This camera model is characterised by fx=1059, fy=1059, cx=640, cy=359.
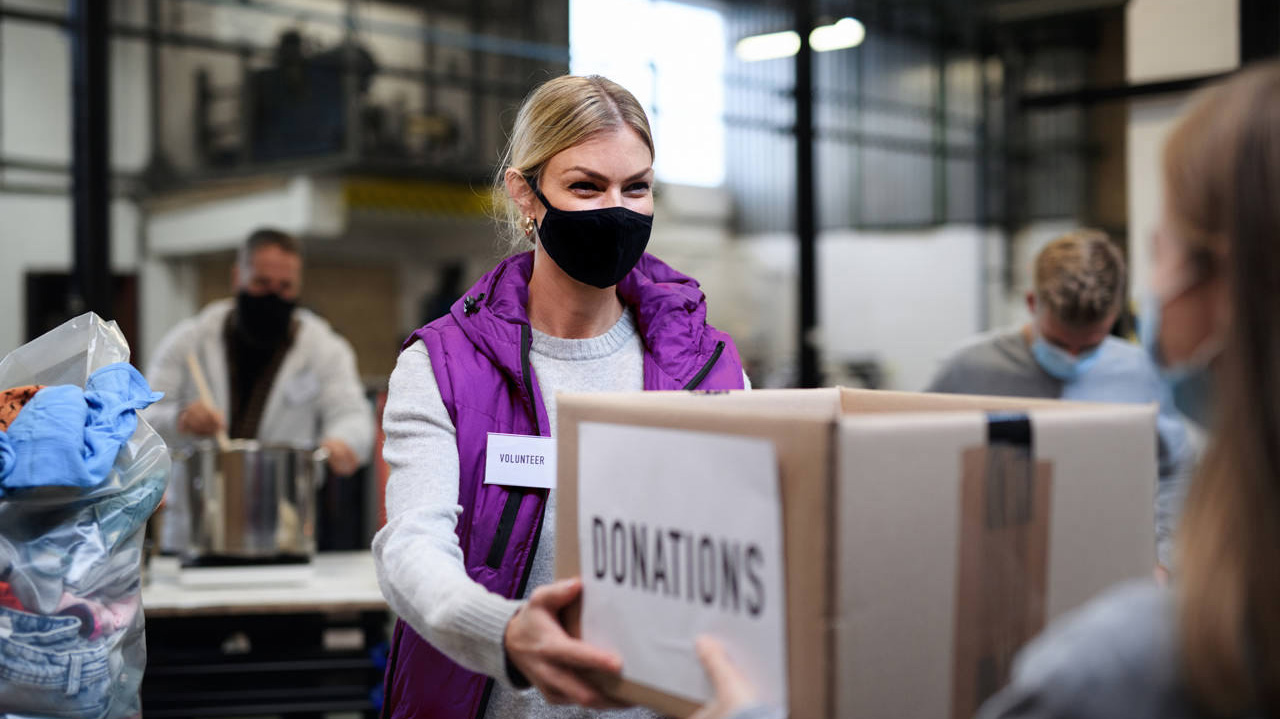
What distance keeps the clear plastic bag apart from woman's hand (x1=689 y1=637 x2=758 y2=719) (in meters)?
0.83

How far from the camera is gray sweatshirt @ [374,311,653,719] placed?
96 cm

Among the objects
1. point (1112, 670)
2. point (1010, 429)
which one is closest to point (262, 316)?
point (1010, 429)

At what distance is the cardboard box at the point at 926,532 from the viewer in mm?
708

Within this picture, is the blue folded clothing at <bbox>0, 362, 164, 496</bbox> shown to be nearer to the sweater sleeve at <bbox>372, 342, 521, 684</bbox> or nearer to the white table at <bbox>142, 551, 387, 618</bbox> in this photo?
the sweater sleeve at <bbox>372, 342, 521, 684</bbox>

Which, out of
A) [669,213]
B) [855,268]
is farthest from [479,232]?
[855,268]

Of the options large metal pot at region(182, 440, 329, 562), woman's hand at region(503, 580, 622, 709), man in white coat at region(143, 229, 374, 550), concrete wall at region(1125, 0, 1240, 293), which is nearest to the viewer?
woman's hand at region(503, 580, 622, 709)

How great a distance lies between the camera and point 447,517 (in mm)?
1105

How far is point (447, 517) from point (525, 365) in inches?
8.3

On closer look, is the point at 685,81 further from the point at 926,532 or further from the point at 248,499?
the point at 926,532

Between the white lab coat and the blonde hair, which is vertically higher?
the blonde hair

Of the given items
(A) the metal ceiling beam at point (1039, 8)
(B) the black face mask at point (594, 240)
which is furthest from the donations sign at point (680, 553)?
(A) the metal ceiling beam at point (1039, 8)

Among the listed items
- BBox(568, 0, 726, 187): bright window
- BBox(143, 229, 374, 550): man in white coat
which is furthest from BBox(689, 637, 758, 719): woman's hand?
A: BBox(568, 0, 726, 187): bright window

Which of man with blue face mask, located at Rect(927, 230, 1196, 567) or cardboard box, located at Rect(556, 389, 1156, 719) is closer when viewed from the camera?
cardboard box, located at Rect(556, 389, 1156, 719)

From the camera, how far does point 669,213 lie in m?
10.5
